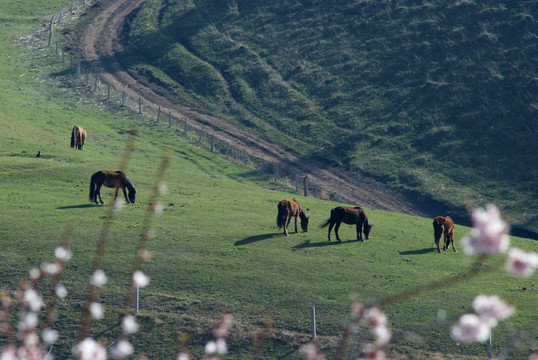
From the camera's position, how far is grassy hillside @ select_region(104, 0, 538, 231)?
6012 centimetres

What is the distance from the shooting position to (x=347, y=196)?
5578cm

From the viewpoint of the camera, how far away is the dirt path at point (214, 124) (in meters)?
55.9

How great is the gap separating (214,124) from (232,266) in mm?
44637

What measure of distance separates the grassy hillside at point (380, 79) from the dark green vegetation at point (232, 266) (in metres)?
19.4

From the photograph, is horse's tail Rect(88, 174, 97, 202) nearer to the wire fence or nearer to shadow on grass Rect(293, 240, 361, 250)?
shadow on grass Rect(293, 240, 361, 250)

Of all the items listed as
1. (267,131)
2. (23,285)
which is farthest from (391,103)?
(23,285)

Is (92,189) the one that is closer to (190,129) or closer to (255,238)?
(255,238)

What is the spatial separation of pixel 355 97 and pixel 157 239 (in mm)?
48466

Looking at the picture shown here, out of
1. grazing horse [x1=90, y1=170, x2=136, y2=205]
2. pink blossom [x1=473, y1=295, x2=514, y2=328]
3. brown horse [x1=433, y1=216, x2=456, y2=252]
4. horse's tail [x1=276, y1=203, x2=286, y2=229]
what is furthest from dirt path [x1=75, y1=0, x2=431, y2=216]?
pink blossom [x1=473, y1=295, x2=514, y2=328]

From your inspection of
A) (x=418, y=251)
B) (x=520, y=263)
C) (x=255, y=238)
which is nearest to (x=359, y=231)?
(x=418, y=251)

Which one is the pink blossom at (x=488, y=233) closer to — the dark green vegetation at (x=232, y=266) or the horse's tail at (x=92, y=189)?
the dark green vegetation at (x=232, y=266)

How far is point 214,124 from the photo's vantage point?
70.2m

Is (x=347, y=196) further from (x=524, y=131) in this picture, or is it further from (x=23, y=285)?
(x=23, y=285)

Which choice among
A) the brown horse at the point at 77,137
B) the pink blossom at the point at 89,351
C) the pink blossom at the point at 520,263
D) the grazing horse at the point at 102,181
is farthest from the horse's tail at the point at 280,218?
the pink blossom at the point at 520,263
